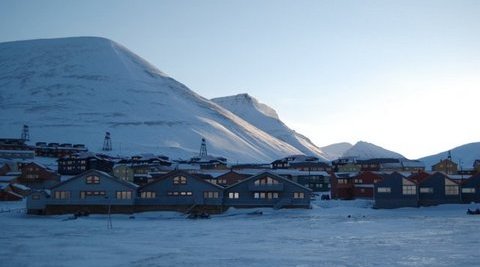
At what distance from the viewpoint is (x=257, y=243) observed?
32.8 meters

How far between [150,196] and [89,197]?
691 centimetres

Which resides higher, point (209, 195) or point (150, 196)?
point (209, 195)

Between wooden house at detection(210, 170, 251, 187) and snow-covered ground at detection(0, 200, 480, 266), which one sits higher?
wooden house at detection(210, 170, 251, 187)

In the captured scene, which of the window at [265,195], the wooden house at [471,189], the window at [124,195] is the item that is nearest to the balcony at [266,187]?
the window at [265,195]

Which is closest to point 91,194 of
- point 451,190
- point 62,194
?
point 62,194

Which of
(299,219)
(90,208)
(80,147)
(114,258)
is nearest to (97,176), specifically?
(90,208)

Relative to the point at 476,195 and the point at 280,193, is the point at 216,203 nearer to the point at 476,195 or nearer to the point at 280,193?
the point at 280,193

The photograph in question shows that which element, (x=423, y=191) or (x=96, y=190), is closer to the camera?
(x=96, y=190)

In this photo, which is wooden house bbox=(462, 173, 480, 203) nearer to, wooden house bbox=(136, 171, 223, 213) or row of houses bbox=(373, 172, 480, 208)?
row of houses bbox=(373, 172, 480, 208)

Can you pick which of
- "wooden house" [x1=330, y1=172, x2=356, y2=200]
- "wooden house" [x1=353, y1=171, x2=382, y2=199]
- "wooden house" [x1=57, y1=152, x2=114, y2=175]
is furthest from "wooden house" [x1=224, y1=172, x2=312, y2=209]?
"wooden house" [x1=57, y1=152, x2=114, y2=175]

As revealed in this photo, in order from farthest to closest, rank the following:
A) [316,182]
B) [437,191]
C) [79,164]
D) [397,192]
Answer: [79,164]
[316,182]
[437,191]
[397,192]

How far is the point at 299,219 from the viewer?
167 feet

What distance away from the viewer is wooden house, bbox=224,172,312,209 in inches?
2557

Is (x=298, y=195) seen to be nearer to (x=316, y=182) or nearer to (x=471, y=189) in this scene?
(x=471, y=189)
